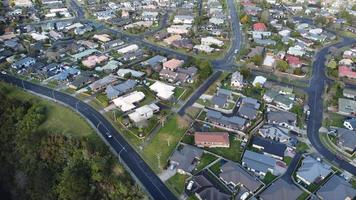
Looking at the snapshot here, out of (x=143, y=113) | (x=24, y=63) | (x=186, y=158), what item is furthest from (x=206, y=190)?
(x=24, y=63)

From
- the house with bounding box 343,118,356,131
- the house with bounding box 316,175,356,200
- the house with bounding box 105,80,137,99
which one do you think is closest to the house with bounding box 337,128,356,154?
the house with bounding box 343,118,356,131

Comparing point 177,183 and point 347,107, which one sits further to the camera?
point 347,107

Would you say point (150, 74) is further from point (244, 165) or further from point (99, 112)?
point (244, 165)

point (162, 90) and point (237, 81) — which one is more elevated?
point (237, 81)

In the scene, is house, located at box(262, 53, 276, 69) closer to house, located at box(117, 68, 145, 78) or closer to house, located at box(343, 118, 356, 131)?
house, located at box(343, 118, 356, 131)

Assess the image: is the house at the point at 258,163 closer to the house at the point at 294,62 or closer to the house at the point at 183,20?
the house at the point at 294,62

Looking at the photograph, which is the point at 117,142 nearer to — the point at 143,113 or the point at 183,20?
the point at 143,113
